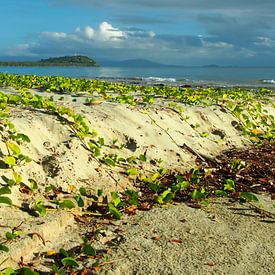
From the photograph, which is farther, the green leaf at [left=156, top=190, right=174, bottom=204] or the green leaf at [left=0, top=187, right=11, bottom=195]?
the green leaf at [left=156, top=190, right=174, bottom=204]

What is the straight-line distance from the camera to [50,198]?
15.5 feet

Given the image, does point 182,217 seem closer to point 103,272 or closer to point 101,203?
point 101,203

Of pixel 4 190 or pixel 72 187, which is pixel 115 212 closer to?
pixel 72 187

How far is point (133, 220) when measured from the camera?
464 centimetres

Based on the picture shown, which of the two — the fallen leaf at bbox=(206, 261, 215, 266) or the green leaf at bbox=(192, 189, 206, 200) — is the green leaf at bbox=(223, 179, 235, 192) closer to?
the green leaf at bbox=(192, 189, 206, 200)

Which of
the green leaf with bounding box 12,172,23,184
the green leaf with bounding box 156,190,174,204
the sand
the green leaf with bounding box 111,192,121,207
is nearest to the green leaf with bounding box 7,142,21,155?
the sand

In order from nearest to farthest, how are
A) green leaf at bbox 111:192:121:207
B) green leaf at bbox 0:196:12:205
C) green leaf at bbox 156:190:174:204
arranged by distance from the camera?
1. green leaf at bbox 0:196:12:205
2. green leaf at bbox 111:192:121:207
3. green leaf at bbox 156:190:174:204

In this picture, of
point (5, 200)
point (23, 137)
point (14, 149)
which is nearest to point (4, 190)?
point (5, 200)

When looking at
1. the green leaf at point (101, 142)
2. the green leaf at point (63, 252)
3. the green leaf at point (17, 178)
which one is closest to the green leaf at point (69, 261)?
the green leaf at point (63, 252)

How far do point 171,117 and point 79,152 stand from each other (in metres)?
2.88

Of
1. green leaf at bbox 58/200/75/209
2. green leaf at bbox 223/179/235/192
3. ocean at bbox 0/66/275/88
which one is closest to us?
green leaf at bbox 58/200/75/209

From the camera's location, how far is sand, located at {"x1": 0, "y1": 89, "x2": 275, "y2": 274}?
3.80m

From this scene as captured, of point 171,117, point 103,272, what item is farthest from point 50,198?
point 171,117

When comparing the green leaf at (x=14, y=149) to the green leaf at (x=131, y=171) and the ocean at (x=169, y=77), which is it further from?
the ocean at (x=169, y=77)
